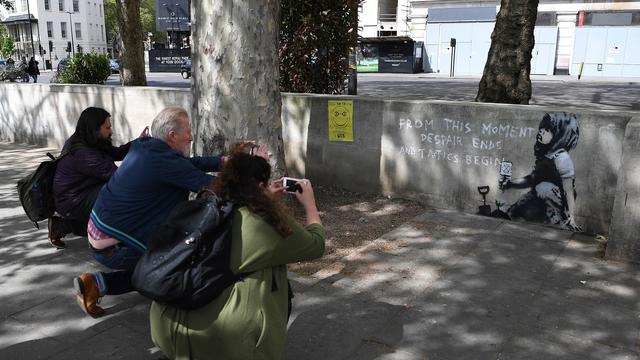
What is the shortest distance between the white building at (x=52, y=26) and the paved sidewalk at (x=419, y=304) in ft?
249

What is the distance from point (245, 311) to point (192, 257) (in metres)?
0.34

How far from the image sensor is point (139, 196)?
339cm

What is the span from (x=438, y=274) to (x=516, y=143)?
200 centimetres

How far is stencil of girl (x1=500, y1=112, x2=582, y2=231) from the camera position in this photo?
18.0 feet

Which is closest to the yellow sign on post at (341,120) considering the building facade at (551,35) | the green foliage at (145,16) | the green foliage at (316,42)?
the green foliage at (316,42)

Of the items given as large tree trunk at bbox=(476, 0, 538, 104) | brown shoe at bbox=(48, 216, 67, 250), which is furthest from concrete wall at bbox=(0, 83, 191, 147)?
large tree trunk at bbox=(476, 0, 538, 104)

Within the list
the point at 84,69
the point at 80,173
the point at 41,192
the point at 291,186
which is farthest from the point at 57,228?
the point at 84,69

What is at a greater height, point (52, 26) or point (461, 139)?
point (52, 26)

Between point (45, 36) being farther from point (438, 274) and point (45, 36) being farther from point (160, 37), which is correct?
point (438, 274)

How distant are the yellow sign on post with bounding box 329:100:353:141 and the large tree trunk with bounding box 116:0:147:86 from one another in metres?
6.86

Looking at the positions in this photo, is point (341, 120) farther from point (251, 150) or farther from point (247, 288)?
point (247, 288)

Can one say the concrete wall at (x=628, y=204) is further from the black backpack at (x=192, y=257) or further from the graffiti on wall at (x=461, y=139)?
the black backpack at (x=192, y=257)

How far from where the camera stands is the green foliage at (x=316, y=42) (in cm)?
784

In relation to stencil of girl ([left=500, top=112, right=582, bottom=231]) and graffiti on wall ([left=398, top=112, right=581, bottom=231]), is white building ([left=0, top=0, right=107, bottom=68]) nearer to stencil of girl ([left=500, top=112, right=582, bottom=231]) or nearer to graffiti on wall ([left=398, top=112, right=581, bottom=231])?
graffiti on wall ([left=398, top=112, right=581, bottom=231])
